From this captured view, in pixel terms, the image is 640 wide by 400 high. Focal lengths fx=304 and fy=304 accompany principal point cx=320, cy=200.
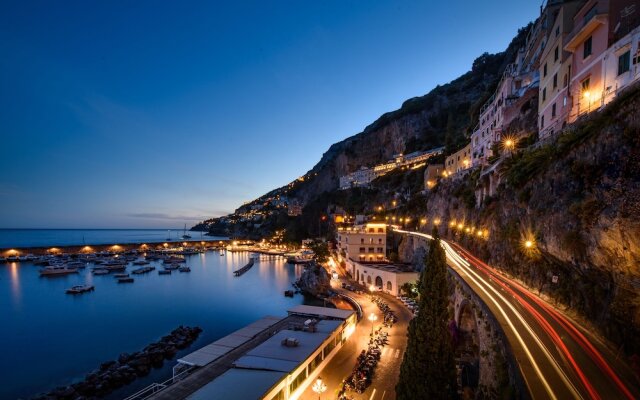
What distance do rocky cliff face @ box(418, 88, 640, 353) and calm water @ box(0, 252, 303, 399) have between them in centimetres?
2539

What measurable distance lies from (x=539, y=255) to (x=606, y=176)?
6.25 metres

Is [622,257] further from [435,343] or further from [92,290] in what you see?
[92,290]

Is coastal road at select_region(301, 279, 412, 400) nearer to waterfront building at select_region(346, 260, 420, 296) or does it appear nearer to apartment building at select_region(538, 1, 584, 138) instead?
waterfront building at select_region(346, 260, 420, 296)

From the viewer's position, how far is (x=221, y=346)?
1881cm

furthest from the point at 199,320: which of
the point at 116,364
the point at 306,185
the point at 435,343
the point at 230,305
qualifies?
the point at 306,185

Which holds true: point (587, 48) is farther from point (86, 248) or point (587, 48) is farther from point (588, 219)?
point (86, 248)

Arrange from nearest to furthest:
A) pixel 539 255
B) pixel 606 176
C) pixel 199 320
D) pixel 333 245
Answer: pixel 606 176
pixel 539 255
pixel 199 320
pixel 333 245

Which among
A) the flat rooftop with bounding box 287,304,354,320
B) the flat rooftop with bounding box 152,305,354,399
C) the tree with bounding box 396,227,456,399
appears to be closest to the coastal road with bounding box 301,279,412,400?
the flat rooftop with bounding box 287,304,354,320

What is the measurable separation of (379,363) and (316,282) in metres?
→ 23.8

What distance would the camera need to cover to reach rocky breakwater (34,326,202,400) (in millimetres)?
19672

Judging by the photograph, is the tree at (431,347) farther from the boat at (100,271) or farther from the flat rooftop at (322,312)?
the boat at (100,271)

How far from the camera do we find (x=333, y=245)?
68938 mm

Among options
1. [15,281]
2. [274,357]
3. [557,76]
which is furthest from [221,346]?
[15,281]

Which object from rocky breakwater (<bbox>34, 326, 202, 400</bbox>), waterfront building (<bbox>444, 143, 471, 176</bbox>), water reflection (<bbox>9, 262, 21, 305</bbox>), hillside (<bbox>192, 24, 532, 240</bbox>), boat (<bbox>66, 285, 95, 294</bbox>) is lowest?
water reflection (<bbox>9, 262, 21, 305</bbox>)
